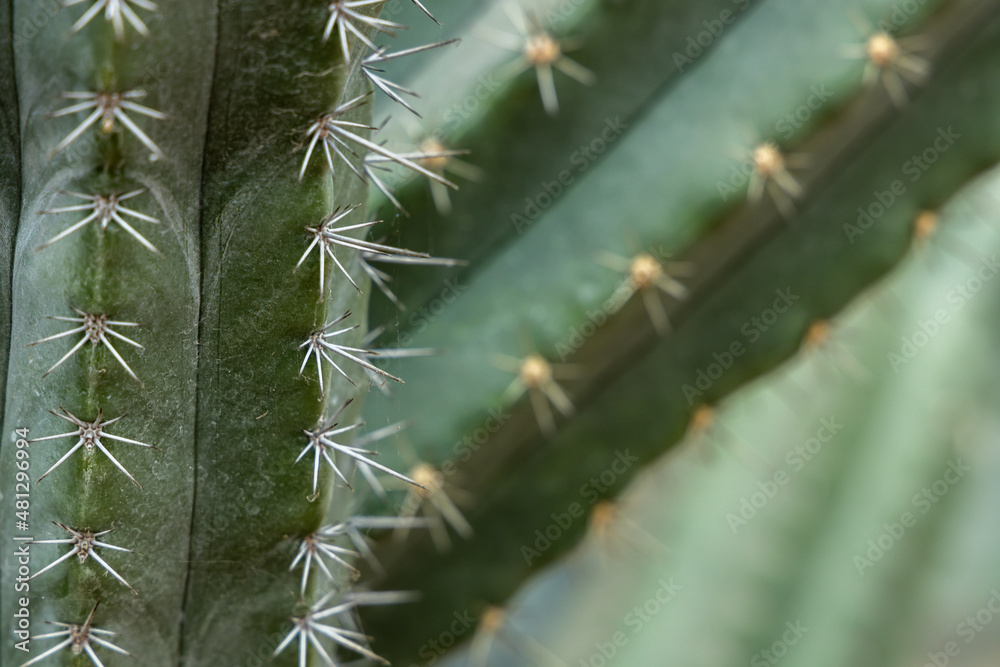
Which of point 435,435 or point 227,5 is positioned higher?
point 227,5

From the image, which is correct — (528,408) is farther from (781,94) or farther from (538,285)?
(781,94)

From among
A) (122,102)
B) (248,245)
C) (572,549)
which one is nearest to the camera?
(122,102)

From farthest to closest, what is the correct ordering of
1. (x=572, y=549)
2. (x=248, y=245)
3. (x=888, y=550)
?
(x=888, y=550)
(x=572, y=549)
(x=248, y=245)

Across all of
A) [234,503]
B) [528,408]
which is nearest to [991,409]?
[528,408]

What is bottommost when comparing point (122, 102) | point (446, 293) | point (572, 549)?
point (572, 549)

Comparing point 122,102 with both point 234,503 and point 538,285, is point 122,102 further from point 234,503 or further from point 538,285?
point 538,285

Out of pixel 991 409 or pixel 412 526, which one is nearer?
pixel 412 526

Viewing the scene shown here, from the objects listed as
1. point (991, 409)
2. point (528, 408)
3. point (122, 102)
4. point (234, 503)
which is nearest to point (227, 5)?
point (122, 102)
